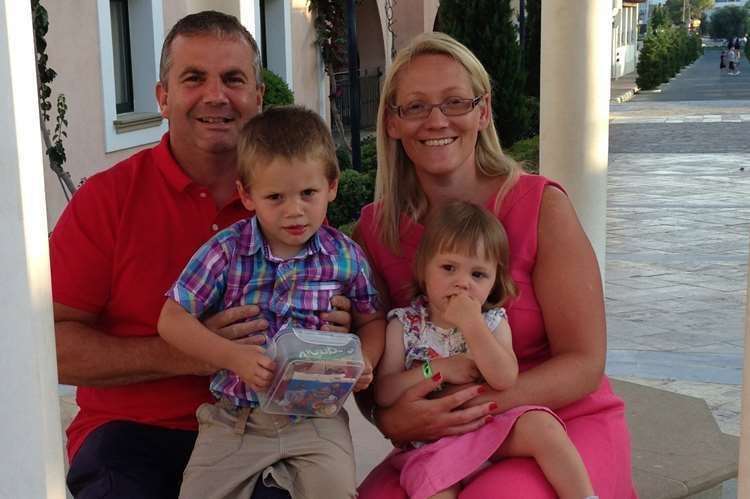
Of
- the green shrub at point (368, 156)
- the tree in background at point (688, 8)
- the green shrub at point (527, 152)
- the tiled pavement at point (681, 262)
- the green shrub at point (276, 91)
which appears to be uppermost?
the tree in background at point (688, 8)

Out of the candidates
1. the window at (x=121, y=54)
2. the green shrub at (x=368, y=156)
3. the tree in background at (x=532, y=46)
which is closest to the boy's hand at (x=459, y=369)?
the window at (x=121, y=54)

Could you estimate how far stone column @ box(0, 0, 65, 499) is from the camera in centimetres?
137

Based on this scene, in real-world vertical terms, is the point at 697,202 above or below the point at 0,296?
below

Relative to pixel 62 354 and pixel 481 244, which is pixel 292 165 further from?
pixel 62 354

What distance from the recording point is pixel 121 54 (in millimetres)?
10062

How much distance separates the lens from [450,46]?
8.96 feet

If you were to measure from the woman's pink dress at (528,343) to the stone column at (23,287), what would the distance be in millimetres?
1202

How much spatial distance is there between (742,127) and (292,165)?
20.9 meters

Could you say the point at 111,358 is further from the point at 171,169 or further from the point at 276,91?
the point at 276,91

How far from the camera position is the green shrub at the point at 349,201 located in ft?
34.4

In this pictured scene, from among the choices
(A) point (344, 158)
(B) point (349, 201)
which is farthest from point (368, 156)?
(B) point (349, 201)

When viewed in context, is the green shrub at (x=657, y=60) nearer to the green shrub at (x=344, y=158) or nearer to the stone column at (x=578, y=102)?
the green shrub at (x=344, y=158)

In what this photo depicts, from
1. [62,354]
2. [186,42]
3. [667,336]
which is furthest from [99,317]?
[667,336]

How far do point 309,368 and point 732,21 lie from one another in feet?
357
